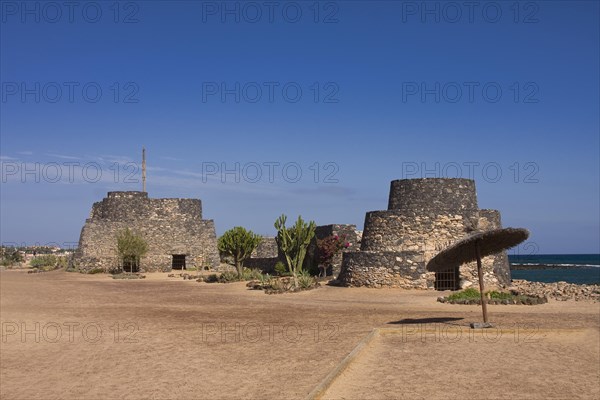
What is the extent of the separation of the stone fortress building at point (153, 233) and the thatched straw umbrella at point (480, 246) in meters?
30.8

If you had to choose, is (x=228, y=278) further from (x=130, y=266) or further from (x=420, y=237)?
(x=130, y=266)

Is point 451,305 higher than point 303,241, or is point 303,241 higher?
point 303,241

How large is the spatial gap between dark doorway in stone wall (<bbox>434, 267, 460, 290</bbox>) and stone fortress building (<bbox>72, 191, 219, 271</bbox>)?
73.7 ft

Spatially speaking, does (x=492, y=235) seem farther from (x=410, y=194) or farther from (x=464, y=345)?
(x=410, y=194)

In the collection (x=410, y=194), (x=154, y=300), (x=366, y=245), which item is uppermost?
(x=410, y=194)

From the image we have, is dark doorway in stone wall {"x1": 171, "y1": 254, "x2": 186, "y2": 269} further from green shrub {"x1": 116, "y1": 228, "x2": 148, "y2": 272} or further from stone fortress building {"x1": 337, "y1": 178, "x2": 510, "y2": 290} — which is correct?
stone fortress building {"x1": 337, "y1": 178, "x2": 510, "y2": 290}

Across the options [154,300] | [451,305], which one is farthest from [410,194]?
[154,300]

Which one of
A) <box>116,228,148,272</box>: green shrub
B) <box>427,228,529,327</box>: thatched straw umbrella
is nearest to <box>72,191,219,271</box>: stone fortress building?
<box>116,228,148,272</box>: green shrub

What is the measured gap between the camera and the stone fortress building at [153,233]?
42.1 metres

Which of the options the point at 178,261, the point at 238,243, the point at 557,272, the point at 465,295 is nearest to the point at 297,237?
the point at 238,243

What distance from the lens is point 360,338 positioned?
11211 mm

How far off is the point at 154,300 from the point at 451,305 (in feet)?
34.2

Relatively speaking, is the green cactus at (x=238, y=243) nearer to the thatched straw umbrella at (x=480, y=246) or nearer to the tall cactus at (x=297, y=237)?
the tall cactus at (x=297, y=237)

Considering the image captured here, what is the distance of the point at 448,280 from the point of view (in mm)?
23891
